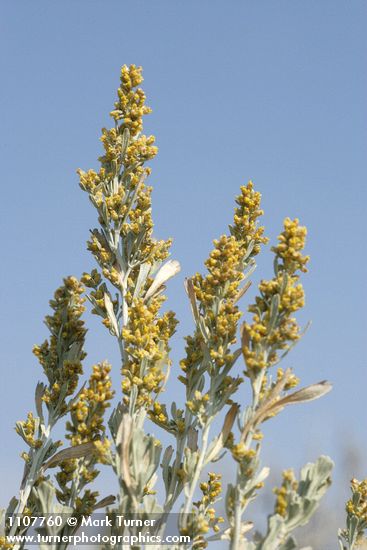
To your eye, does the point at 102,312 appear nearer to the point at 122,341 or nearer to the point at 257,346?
the point at 122,341

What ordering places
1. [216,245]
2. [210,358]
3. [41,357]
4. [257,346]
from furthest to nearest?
[41,357] → [216,245] → [210,358] → [257,346]

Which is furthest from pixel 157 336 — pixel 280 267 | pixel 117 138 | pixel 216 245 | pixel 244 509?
pixel 117 138

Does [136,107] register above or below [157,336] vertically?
above

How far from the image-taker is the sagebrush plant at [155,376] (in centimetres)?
507

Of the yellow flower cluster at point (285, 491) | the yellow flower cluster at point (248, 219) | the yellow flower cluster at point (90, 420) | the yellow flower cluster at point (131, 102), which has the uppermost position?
the yellow flower cluster at point (131, 102)

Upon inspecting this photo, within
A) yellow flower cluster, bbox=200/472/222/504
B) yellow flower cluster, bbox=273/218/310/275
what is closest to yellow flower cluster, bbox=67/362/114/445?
yellow flower cluster, bbox=200/472/222/504

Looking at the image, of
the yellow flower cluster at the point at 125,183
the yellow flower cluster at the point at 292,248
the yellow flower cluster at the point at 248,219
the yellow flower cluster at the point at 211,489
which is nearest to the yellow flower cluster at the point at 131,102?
the yellow flower cluster at the point at 125,183

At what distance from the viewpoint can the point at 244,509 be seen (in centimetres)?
489

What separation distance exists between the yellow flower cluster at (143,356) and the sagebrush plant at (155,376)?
0.04 feet

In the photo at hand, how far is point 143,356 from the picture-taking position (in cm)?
588

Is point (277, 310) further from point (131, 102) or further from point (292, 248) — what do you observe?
point (131, 102)

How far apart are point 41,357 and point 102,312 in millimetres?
693

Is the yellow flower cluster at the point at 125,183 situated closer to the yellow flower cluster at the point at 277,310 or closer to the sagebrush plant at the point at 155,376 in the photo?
the sagebrush plant at the point at 155,376

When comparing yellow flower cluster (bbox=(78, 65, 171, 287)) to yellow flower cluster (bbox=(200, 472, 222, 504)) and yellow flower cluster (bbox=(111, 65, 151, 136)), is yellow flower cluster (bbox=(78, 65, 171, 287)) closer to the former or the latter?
yellow flower cluster (bbox=(111, 65, 151, 136))
